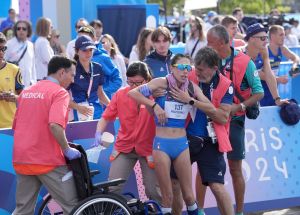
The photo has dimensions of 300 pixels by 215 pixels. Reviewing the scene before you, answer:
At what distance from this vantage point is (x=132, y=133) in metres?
6.76

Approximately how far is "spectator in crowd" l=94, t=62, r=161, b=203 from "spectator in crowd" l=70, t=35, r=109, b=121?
108 centimetres

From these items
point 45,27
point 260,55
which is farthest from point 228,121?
point 45,27

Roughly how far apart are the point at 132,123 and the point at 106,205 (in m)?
0.88

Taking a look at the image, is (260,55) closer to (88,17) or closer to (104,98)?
(104,98)

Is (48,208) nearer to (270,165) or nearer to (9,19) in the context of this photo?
(270,165)

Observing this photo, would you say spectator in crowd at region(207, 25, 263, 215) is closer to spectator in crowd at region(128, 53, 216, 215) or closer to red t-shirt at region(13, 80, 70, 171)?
spectator in crowd at region(128, 53, 216, 215)

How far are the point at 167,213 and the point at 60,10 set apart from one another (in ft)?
35.8

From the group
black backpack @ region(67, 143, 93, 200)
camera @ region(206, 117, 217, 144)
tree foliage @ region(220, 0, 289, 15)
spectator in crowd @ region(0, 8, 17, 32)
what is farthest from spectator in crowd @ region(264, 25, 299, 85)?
tree foliage @ region(220, 0, 289, 15)

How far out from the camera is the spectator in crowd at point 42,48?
39.9ft

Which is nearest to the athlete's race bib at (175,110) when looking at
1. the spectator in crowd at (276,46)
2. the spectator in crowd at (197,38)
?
the spectator in crowd at (276,46)

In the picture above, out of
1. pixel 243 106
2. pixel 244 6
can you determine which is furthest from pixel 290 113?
pixel 244 6

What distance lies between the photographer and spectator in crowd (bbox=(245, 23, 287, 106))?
7680 mm

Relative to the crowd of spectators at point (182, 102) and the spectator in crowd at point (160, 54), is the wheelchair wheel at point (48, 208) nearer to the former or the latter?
the crowd of spectators at point (182, 102)

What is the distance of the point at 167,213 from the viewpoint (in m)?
6.55
